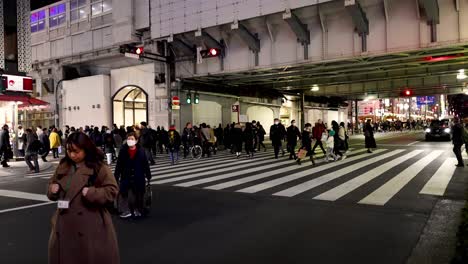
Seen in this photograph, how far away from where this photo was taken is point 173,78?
26.9 meters

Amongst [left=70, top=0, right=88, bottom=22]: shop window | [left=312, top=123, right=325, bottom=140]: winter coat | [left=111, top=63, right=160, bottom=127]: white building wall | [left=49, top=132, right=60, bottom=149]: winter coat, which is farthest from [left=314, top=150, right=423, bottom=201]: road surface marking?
[left=70, top=0, right=88, bottom=22]: shop window

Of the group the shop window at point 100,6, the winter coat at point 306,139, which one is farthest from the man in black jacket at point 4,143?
the shop window at point 100,6

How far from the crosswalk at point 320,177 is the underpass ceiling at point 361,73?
7.23 meters

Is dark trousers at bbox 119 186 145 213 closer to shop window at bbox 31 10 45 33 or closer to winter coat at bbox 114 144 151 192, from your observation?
winter coat at bbox 114 144 151 192

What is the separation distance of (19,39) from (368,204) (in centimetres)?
1824

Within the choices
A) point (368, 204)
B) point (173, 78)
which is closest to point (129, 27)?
point (173, 78)

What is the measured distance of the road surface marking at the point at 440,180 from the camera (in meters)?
9.52

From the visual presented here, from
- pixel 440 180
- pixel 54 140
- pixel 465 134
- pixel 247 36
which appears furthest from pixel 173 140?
pixel 465 134

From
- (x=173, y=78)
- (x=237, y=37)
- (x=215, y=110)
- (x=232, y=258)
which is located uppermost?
(x=237, y=37)

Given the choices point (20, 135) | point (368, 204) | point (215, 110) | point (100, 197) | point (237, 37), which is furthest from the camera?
point (215, 110)

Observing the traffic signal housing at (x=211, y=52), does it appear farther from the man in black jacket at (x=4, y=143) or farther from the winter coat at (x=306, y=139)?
the man in black jacket at (x=4, y=143)

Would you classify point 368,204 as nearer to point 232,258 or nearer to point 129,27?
point 232,258

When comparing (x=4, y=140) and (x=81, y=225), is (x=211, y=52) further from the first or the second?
(x=81, y=225)

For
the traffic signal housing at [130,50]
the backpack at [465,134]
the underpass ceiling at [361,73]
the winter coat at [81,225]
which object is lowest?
the winter coat at [81,225]
